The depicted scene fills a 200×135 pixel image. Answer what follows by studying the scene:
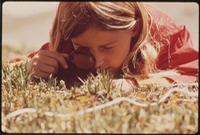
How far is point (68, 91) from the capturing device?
6.43 ft

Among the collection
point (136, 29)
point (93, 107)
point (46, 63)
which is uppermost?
point (136, 29)

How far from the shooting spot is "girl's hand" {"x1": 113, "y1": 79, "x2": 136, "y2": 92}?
1973mm

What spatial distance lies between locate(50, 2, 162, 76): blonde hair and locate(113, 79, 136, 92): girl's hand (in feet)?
0.44

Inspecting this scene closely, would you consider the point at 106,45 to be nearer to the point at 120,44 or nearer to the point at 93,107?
the point at 120,44

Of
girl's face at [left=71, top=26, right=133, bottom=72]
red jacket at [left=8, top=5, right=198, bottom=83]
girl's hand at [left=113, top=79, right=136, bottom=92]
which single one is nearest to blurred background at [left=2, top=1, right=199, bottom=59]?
red jacket at [left=8, top=5, right=198, bottom=83]

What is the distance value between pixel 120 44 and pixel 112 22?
122 millimetres

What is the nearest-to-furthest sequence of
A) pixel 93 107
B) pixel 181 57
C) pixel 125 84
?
pixel 93 107
pixel 125 84
pixel 181 57

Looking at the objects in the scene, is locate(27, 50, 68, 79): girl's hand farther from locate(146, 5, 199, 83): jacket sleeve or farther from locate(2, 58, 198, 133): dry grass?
locate(146, 5, 199, 83): jacket sleeve

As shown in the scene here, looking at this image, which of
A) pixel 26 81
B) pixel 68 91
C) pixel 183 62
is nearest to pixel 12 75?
pixel 26 81

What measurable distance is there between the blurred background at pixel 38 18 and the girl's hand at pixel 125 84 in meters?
0.35

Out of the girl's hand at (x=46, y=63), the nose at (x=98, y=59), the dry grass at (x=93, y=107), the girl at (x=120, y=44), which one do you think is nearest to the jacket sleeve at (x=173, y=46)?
the girl at (x=120, y=44)

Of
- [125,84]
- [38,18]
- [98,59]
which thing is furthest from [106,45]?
[38,18]

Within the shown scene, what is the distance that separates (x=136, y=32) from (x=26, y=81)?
56cm

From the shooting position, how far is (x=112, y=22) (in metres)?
2.08
